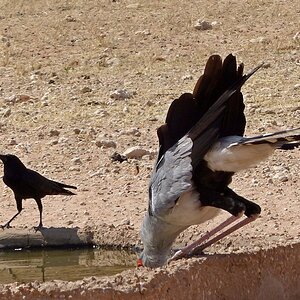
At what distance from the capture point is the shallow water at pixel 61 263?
7.87 meters

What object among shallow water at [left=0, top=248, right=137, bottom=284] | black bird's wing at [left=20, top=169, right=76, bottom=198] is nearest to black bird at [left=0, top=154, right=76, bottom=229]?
black bird's wing at [left=20, top=169, right=76, bottom=198]

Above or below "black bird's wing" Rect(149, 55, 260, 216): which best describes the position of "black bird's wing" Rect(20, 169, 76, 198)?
below

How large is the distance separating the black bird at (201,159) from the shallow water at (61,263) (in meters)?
1.28

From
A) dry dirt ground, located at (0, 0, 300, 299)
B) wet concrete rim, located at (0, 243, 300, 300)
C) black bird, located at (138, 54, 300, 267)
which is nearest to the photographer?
wet concrete rim, located at (0, 243, 300, 300)

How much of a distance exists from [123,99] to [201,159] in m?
7.58

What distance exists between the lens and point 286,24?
18.4 meters

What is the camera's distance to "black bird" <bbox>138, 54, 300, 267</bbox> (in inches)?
252

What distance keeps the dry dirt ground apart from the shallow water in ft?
0.72

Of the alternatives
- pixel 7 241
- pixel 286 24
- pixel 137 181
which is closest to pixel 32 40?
pixel 286 24

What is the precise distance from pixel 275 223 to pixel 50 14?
1175cm

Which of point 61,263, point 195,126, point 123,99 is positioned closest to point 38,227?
point 61,263

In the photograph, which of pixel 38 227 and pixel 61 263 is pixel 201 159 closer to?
pixel 61 263

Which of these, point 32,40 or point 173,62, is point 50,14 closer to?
point 32,40

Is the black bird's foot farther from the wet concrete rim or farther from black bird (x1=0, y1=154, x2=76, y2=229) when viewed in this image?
the wet concrete rim
